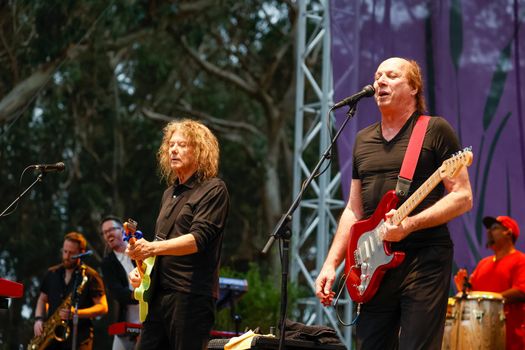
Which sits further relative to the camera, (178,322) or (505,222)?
(505,222)

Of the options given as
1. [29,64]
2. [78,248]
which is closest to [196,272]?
[78,248]

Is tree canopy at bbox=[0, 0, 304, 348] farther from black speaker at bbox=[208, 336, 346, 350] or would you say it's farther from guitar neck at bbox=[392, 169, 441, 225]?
guitar neck at bbox=[392, 169, 441, 225]

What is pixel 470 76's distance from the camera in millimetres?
8859

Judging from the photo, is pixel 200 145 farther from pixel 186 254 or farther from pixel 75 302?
pixel 75 302

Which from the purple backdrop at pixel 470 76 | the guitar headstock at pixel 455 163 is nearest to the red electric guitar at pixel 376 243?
the guitar headstock at pixel 455 163

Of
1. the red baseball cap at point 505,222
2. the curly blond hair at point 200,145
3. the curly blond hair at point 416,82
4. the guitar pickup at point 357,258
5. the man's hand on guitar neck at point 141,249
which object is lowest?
the guitar pickup at point 357,258

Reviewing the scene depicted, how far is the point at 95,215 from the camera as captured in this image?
24625mm

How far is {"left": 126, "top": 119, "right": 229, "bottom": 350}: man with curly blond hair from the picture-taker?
5.38 m

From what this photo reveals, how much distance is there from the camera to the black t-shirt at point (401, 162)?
15.4 ft

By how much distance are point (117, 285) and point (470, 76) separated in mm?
3858

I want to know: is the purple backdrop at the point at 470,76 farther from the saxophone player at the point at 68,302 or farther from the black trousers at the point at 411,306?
the black trousers at the point at 411,306

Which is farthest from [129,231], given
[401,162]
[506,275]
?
[506,275]

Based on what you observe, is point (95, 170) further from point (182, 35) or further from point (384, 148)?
point (384, 148)

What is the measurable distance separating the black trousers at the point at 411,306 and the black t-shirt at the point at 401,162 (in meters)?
0.09
